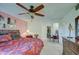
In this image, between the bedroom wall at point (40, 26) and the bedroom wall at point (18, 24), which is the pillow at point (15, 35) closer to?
the bedroom wall at point (18, 24)

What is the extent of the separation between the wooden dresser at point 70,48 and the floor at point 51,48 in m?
0.07

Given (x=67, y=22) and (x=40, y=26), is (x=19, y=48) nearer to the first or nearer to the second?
(x=40, y=26)

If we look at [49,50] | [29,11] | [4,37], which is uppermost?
[29,11]

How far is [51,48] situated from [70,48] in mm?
325

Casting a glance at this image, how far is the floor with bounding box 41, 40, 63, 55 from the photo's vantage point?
2.30 meters

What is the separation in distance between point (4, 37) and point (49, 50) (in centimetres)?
→ 79

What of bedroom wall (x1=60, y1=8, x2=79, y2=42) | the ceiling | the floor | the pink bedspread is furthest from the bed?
bedroom wall (x1=60, y1=8, x2=79, y2=42)

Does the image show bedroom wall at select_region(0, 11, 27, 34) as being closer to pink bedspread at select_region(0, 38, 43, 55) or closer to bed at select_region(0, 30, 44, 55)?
bed at select_region(0, 30, 44, 55)

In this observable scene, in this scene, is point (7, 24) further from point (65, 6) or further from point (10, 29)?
point (65, 6)

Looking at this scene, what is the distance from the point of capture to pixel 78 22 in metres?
2.27

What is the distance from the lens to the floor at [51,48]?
2.30 m

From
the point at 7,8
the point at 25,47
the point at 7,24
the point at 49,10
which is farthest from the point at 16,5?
the point at 25,47

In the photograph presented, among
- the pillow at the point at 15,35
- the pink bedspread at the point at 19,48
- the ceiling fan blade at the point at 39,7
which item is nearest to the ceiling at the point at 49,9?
the ceiling fan blade at the point at 39,7

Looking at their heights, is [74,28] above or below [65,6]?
below
